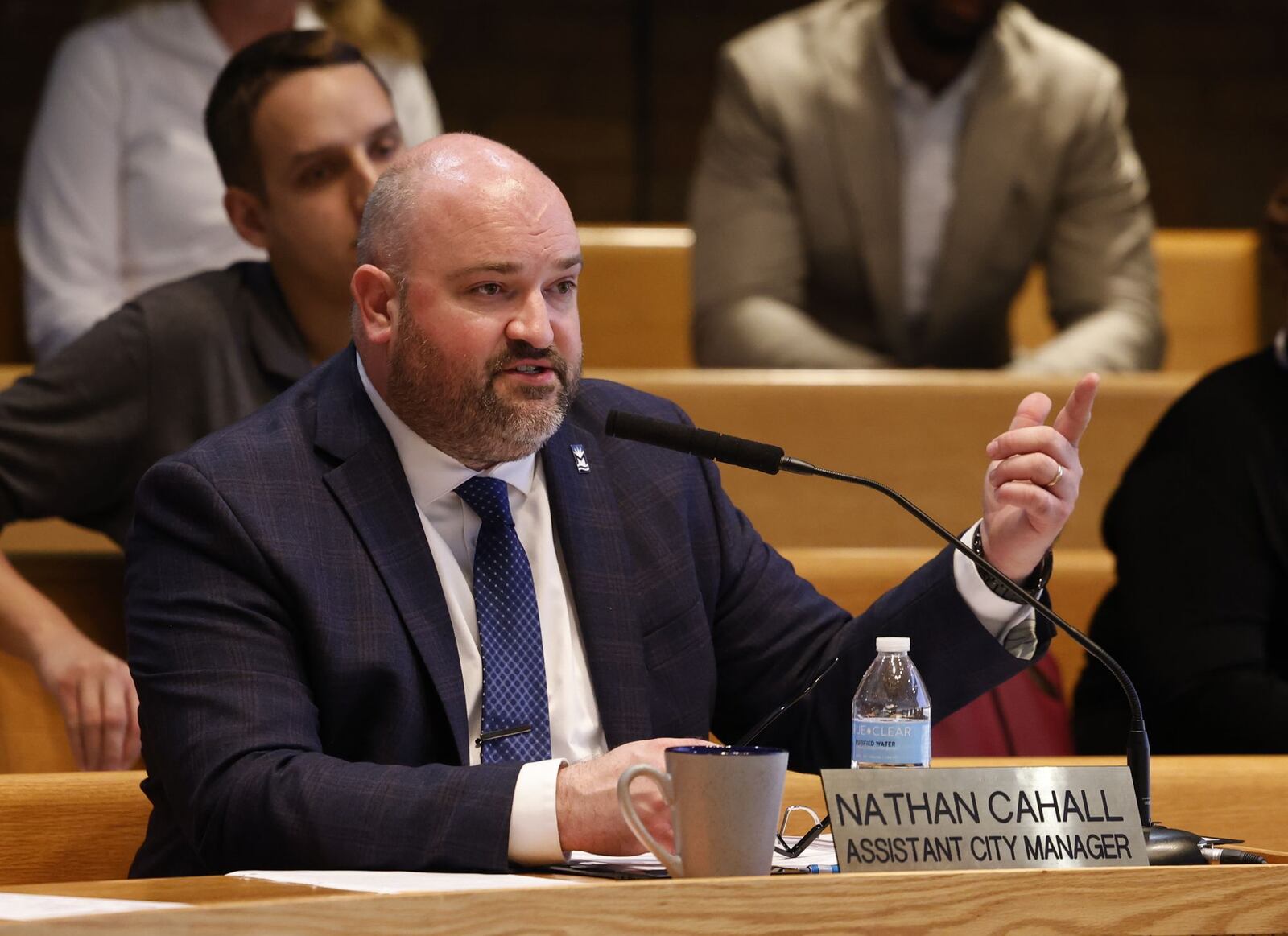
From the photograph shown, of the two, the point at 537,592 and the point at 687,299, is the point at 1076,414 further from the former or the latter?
the point at 687,299

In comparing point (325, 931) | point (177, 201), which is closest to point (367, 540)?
point (325, 931)

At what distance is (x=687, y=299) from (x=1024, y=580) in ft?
8.28

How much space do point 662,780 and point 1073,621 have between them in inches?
55.1

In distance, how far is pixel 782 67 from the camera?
337 centimetres

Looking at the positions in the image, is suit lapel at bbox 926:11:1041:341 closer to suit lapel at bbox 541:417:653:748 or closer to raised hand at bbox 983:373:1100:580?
suit lapel at bbox 541:417:653:748

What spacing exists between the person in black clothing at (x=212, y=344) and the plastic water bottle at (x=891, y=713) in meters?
0.85

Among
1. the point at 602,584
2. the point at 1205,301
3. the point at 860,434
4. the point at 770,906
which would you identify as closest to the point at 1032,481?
the point at 602,584

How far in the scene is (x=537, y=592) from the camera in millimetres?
1617

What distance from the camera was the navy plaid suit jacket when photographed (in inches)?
51.7

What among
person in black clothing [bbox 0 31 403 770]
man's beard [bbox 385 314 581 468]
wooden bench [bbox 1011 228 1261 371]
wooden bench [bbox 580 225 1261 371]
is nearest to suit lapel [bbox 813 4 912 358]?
wooden bench [bbox 580 225 1261 371]

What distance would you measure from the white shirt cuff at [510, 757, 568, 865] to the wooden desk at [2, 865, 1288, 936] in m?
0.19

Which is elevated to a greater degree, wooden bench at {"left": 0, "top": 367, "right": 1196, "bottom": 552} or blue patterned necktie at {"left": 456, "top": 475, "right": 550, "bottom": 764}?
blue patterned necktie at {"left": 456, "top": 475, "right": 550, "bottom": 764}

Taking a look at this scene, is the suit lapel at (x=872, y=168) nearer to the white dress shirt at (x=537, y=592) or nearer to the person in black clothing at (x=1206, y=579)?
the person in black clothing at (x=1206, y=579)

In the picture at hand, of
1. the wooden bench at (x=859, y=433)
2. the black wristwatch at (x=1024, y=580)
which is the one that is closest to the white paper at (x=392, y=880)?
the black wristwatch at (x=1024, y=580)
